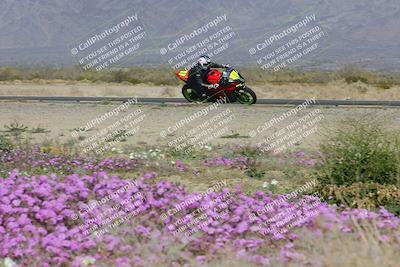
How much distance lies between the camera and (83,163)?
962 centimetres

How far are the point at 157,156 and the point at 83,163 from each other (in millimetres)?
1557

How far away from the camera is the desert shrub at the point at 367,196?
6410 millimetres

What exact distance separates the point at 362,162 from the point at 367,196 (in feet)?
2.99

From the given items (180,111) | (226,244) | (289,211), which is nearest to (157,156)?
(289,211)

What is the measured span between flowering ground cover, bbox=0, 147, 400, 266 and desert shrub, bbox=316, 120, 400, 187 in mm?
388

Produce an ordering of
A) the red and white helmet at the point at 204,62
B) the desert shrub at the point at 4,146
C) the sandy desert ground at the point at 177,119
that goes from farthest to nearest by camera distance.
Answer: the red and white helmet at the point at 204,62
the sandy desert ground at the point at 177,119
the desert shrub at the point at 4,146

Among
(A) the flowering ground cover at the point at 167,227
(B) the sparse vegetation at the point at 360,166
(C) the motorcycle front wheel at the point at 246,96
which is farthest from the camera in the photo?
(C) the motorcycle front wheel at the point at 246,96

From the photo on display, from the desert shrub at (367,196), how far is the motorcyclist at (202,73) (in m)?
13.9

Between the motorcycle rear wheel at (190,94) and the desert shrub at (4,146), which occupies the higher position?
the desert shrub at (4,146)

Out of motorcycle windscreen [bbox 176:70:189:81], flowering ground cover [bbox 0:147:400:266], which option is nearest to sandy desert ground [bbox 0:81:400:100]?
motorcycle windscreen [bbox 176:70:189:81]

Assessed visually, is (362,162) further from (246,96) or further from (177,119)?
(246,96)

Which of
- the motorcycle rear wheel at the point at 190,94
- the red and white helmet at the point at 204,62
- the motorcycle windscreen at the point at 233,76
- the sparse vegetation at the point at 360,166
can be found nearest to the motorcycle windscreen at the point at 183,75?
the motorcycle rear wheel at the point at 190,94

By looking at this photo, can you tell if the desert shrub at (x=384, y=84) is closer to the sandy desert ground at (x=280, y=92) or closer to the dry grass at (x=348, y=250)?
the sandy desert ground at (x=280, y=92)

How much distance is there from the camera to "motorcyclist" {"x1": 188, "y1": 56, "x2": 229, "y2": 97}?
20703 mm
